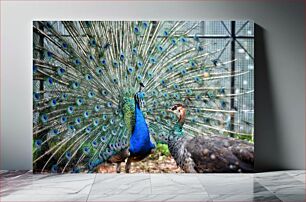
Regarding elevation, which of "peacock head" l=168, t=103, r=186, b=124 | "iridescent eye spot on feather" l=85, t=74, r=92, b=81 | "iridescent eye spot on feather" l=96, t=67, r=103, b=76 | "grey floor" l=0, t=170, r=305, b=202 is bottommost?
"grey floor" l=0, t=170, r=305, b=202

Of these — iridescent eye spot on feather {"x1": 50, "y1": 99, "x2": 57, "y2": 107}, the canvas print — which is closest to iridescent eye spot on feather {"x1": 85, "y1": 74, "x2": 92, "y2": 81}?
the canvas print

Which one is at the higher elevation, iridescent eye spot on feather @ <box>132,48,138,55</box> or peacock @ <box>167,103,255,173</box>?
iridescent eye spot on feather @ <box>132,48,138,55</box>

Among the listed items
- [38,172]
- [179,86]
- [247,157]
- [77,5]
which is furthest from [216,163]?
[77,5]

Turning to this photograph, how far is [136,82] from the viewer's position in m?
4.92

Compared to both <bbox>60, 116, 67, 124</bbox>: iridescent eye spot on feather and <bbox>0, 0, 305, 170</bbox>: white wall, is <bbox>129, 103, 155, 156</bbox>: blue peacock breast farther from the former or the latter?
<bbox>0, 0, 305, 170</bbox>: white wall

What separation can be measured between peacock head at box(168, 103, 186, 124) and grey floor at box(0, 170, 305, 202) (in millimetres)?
A: 515

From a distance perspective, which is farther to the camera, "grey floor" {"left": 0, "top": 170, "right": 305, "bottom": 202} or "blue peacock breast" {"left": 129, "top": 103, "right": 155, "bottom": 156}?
"blue peacock breast" {"left": 129, "top": 103, "right": 155, "bottom": 156}

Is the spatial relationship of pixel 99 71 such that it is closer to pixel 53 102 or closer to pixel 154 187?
pixel 53 102

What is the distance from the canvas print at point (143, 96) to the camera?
489 cm

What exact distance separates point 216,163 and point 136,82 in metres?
1.05

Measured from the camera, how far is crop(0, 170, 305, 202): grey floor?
3883 mm

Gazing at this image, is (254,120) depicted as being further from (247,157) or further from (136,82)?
(136,82)

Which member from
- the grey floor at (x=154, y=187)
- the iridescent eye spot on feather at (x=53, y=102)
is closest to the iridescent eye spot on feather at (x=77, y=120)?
the iridescent eye spot on feather at (x=53, y=102)

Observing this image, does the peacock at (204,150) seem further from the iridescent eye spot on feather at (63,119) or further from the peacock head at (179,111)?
the iridescent eye spot on feather at (63,119)
